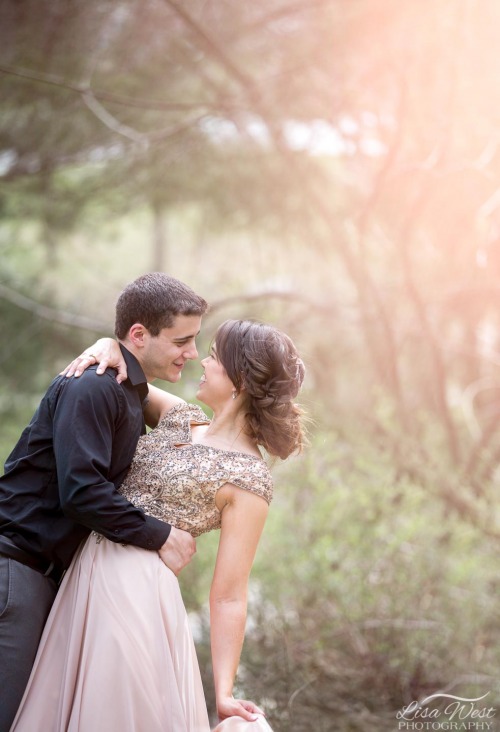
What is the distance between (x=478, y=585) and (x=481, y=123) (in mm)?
3600

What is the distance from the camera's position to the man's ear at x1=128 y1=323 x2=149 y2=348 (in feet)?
7.58

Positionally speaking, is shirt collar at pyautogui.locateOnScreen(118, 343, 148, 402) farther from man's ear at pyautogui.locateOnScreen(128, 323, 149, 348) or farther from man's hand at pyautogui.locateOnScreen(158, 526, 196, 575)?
man's hand at pyautogui.locateOnScreen(158, 526, 196, 575)

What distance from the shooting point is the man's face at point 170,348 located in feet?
7.47

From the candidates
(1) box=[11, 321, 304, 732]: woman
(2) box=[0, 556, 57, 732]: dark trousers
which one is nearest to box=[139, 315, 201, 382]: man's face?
(1) box=[11, 321, 304, 732]: woman

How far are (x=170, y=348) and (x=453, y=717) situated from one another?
2704 millimetres

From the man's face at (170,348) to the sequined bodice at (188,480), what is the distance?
214 mm

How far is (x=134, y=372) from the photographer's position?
2.25 metres

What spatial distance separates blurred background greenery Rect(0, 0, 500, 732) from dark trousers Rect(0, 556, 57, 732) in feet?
6.57

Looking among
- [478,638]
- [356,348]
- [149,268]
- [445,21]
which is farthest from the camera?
[149,268]

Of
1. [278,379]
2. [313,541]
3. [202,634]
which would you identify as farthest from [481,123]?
[278,379]

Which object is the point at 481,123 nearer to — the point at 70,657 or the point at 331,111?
the point at 331,111

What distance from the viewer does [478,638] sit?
4.32 metres

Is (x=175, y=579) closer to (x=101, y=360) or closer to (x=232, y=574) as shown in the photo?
(x=232, y=574)

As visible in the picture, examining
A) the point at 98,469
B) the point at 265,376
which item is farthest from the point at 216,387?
the point at 98,469
